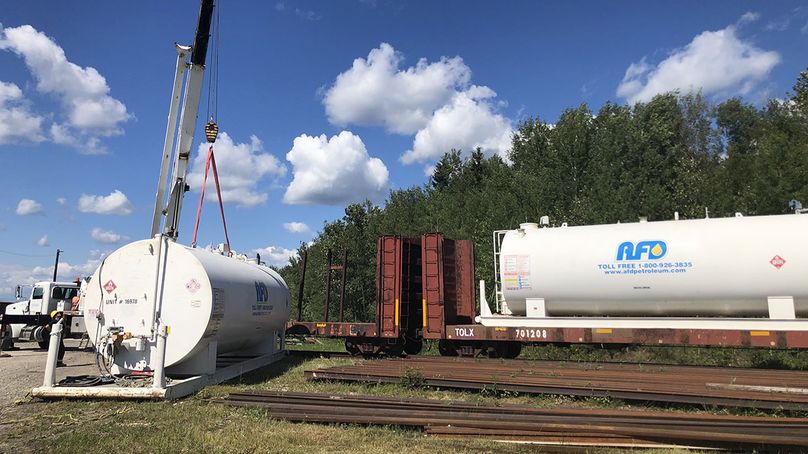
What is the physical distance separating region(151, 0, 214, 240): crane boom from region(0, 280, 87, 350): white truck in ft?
43.5

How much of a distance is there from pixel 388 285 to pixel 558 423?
33.9 ft

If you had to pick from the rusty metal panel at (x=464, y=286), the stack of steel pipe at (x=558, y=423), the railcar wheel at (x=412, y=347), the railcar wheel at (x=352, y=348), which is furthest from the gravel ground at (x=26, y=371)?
the rusty metal panel at (x=464, y=286)

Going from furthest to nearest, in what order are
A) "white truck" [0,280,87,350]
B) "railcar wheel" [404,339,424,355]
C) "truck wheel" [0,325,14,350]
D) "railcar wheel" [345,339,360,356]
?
"white truck" [0,280,87,350]
"truck wheel" [0,325,14,350]
"railcar wheel" [404,339,424,355]
"railcar wheel" [345,339,360,356]

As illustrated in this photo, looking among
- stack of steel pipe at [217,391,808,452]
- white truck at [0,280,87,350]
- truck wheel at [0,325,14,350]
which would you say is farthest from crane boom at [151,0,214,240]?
truck wheel at [0,325,14,350]

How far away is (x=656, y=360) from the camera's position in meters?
16.4

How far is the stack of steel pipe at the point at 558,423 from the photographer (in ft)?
20.2

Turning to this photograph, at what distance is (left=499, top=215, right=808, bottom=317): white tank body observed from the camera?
1196 cm

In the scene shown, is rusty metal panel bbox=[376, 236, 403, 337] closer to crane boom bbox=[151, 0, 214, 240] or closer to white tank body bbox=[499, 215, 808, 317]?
white tank body bbox=[499, 215, 808, 317]

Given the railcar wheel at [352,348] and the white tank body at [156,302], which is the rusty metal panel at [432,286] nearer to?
the railcar wheel at [352,348]

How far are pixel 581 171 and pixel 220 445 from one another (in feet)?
122

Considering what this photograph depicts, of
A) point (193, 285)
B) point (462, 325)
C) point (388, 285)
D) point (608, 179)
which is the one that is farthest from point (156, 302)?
point (608, 179)

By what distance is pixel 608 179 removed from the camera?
1443 inches

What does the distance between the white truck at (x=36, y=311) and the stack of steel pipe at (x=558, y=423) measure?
782 inches

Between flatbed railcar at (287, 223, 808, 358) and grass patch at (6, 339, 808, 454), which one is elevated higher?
flatbed railcar at (287, 223, 808, 358)
